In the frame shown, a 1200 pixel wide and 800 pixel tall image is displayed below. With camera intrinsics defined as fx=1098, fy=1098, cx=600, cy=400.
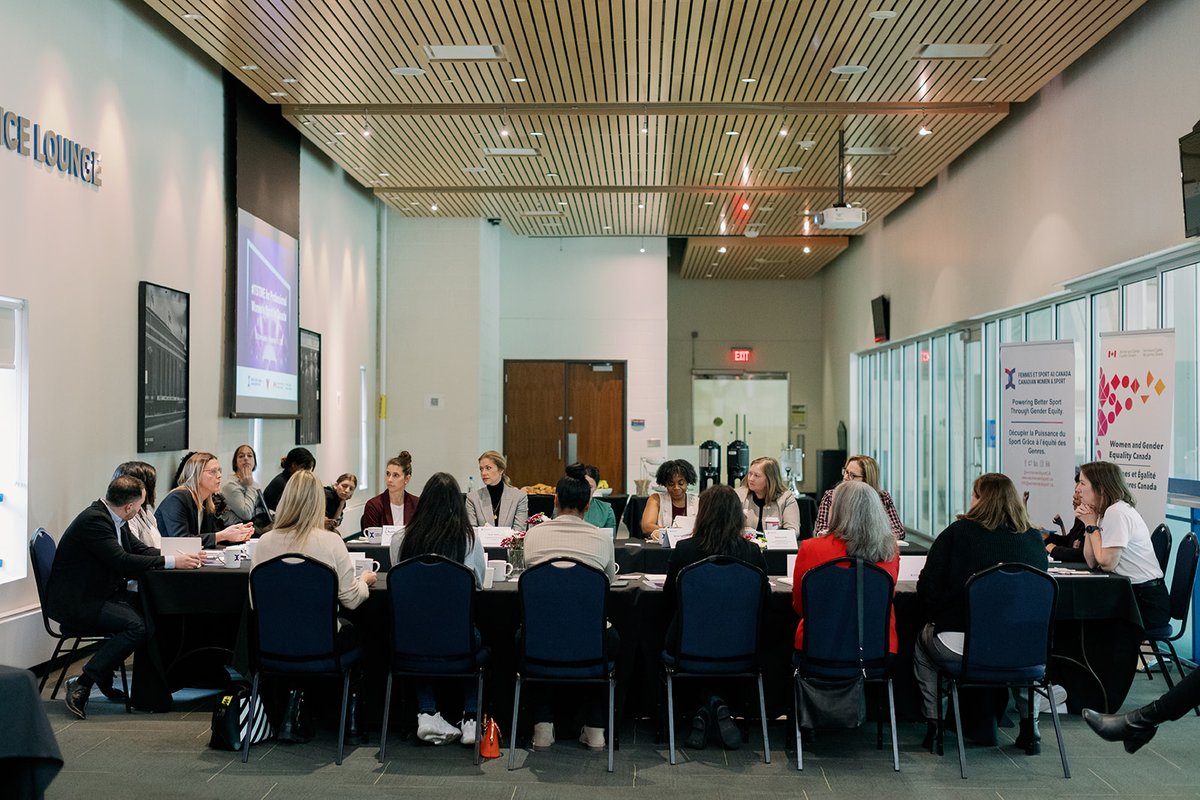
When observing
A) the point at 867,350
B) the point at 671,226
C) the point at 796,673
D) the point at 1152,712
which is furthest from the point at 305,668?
the point at 867,350

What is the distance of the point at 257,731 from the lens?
5188 millimetres

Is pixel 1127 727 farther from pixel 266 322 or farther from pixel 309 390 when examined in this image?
pixel 309 390

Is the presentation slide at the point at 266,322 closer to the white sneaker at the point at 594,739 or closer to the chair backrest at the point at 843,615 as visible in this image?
the white sneaker at the point at 594,739

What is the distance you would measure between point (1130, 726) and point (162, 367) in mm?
6804

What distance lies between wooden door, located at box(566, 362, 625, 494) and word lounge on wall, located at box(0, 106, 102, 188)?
10.0m

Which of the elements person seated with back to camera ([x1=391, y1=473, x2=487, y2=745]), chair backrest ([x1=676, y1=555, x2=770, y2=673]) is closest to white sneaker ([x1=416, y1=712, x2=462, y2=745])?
person seated with back to camera ([x1=391, y1=473, x2=487, y2=745])

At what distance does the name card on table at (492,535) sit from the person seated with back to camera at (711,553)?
79.0 inches

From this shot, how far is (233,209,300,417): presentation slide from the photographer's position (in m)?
9.59

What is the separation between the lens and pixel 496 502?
8.00 meters

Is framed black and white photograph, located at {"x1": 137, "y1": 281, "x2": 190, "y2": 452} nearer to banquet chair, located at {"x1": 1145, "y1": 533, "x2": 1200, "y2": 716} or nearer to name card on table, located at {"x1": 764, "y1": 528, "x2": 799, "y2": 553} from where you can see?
name card on table, located at {"x1": 764, "y1": 528, "x2": 799, "y2": 553}

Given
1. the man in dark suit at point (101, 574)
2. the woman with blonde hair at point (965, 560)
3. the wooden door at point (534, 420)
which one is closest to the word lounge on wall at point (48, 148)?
the man in dark suit at point (101, 574)

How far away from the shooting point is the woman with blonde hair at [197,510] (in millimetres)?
6738

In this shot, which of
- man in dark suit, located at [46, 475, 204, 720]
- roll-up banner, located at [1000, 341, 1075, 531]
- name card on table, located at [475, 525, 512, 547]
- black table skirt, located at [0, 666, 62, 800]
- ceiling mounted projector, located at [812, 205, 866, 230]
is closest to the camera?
black table skirt, located at [0, 666, 62, 800]

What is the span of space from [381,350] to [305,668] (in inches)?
405
